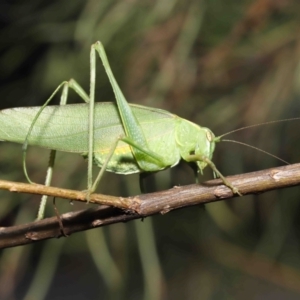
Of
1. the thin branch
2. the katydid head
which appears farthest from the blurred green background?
the thin branch

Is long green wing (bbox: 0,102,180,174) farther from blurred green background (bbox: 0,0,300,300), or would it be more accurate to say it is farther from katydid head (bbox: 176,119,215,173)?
blurred green background (bbox: 0,0,300,300)

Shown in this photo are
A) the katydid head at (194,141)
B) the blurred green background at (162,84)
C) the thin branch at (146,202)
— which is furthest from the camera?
the blurred green background at (162,84)

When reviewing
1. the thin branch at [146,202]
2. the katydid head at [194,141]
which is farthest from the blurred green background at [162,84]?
the thin branch at [146,202]

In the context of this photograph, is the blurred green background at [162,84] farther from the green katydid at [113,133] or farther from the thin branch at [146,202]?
the thin branch at [146,202]

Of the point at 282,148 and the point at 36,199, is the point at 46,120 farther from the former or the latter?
the point at 282,148

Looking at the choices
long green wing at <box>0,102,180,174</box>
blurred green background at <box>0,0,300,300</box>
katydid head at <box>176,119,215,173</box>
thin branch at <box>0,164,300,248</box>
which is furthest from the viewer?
blurred green background at <box>0,0,300,300</box>

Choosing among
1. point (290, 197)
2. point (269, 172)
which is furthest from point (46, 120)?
point (290, 197)

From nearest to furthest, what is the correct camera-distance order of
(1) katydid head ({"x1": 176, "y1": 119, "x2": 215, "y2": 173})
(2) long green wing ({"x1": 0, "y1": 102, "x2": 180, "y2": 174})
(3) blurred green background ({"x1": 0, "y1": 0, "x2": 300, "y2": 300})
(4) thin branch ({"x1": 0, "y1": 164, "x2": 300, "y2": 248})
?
(4) thin branch ({"x1": 0, "y1": 164, "x2": 300, "y2": 248})
(2) long green wing ({"x1": 0, "y1": 102, "x2": 180, "y2": 174})
(1) katydid head ({"x1": 176, "y1": 119, "x2": 215, "y2": 173})
(3) blurred green background ({"x1": 0, "y1": 0, "x2": 300, "y2": 300})
